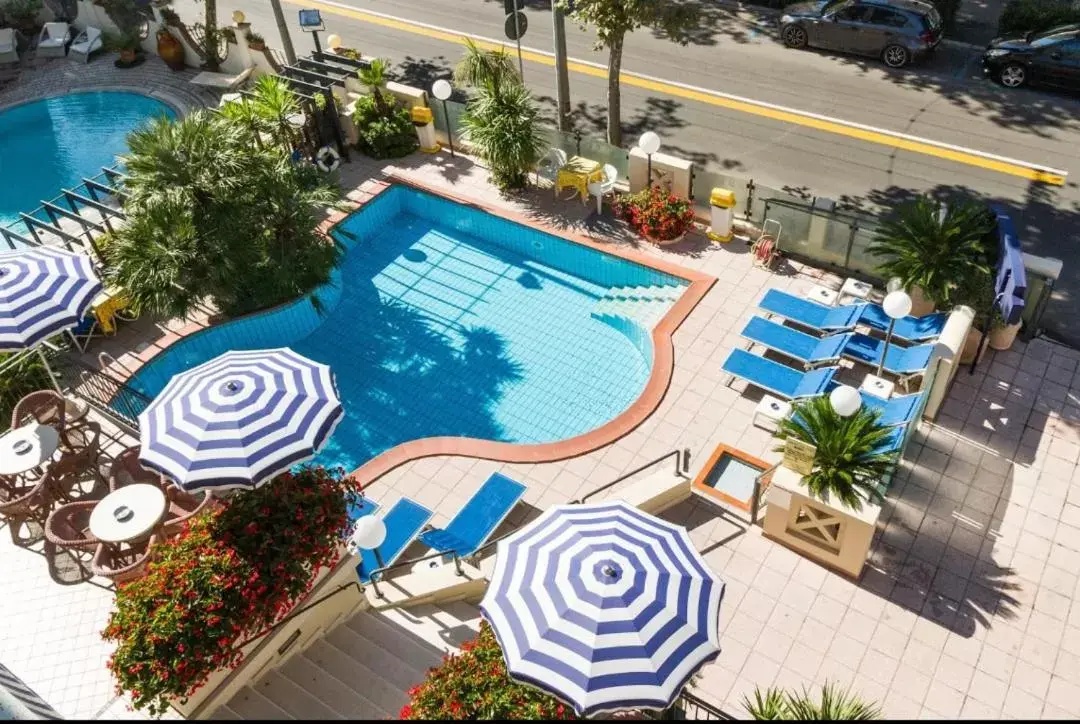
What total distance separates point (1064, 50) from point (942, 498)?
15.3 m

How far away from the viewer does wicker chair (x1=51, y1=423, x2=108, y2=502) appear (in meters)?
13.2

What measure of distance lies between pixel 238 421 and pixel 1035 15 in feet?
80.3

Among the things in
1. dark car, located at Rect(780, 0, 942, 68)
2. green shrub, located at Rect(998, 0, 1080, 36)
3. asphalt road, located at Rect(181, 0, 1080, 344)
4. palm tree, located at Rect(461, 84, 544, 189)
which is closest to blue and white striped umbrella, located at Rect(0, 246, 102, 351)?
palm tree, located at Rect(461, 84, 544, 189)

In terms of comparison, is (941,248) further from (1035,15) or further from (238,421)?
(1035,15)

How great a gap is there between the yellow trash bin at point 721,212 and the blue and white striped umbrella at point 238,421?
31.3 ft

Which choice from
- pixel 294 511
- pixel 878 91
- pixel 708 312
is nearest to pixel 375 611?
pixel 294 511

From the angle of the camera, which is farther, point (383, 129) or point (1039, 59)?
point (1039, 59)

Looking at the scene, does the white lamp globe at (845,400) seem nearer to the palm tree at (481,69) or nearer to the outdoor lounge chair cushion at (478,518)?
the outdoor lounge chair cushion at (478,518)

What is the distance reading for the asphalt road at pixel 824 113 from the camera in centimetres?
1895

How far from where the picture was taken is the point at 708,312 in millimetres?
16359

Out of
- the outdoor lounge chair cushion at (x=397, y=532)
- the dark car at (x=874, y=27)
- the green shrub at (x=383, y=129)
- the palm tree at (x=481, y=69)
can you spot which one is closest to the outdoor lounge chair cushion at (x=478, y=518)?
the outdoor lounge chair cushion at (x=397, y=532)

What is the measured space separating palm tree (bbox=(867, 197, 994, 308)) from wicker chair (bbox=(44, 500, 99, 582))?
1387cm

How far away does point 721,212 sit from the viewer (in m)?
17.5

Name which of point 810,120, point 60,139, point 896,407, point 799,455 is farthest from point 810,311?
point 60,139
